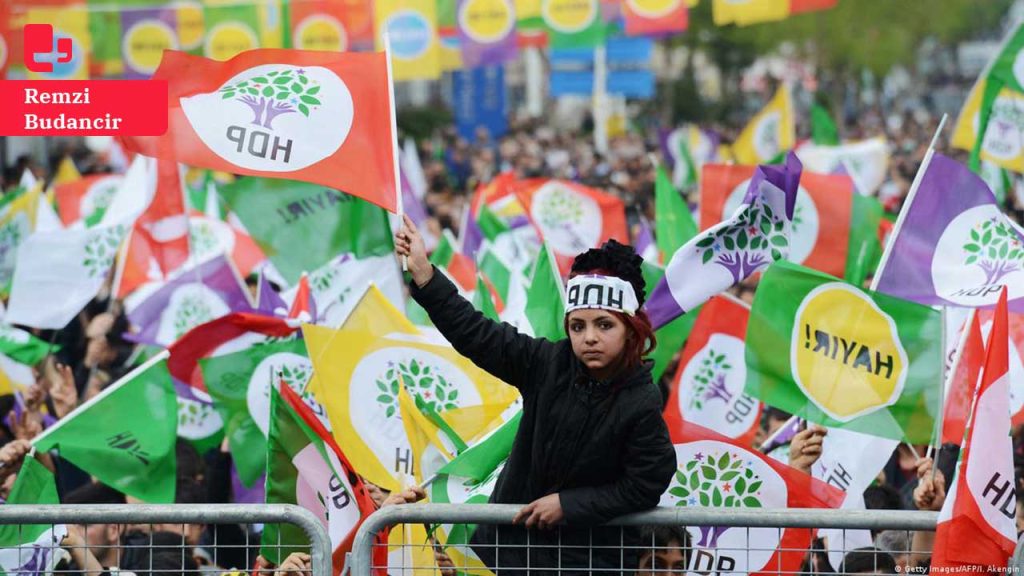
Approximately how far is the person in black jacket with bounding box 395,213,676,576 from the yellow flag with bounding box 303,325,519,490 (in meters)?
1.53

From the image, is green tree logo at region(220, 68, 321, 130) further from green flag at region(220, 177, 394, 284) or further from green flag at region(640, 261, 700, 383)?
green flag at region(220, 177, 394, 284)

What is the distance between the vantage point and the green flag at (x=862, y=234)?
9.46 m

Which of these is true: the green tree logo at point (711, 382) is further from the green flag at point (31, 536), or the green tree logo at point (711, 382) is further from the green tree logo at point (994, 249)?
the green flag at point (31, 536)

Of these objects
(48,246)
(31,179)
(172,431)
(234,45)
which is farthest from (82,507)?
(234,45)

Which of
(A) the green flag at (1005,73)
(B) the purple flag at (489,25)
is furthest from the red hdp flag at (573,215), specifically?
(B) the purple flag at (489,25)

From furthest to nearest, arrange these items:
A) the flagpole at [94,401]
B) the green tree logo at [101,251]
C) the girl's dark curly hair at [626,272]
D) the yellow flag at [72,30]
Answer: the yellow flag at [72,30] < the green tree logo at [101,251] < the flagpole at [94,401] < the girl's dark curly hair at [626,272]

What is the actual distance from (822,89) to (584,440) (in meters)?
58.7

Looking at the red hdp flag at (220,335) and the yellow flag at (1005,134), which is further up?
the yellow flag at (1005,134)

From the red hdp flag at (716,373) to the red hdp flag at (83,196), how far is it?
7.63 m

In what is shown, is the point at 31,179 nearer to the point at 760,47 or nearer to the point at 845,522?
the point at 845,522

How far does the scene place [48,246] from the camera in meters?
10.2

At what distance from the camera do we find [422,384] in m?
6.91

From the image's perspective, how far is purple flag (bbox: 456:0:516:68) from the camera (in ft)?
70.2

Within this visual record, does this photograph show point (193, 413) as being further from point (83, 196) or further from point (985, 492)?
point (83, 196)
